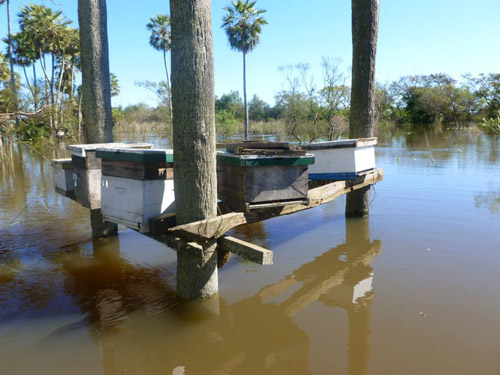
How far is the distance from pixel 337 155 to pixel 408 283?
250 centimetres

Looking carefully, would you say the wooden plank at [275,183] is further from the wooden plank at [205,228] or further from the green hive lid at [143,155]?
the green hive lid at [143,155]

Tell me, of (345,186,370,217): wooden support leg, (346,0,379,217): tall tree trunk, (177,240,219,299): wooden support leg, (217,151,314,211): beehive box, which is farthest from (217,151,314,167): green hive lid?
(345,186,370,217): wooden support leg

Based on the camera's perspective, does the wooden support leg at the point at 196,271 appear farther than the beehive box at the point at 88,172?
No

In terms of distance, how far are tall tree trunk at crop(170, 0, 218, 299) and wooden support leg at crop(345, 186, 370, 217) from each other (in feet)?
15.7

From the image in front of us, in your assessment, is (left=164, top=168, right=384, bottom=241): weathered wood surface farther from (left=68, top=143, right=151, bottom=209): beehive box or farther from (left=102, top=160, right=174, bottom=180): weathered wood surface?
(left=68, top=143, right=151, bottom=209): beehive box

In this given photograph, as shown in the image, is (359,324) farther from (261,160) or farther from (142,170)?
(142,170)

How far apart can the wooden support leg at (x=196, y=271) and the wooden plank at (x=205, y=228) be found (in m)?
0.17

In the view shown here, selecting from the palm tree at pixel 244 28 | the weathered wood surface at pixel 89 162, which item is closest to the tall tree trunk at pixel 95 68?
the weathered wood surface at pixel 89 162

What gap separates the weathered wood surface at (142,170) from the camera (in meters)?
4.05

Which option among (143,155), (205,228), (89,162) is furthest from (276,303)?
(89,162)

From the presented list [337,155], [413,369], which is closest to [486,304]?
[413,369]

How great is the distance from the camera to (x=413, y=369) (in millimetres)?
3236

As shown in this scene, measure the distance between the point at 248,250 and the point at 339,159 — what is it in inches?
130

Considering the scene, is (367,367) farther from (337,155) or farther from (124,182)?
(337,155)
